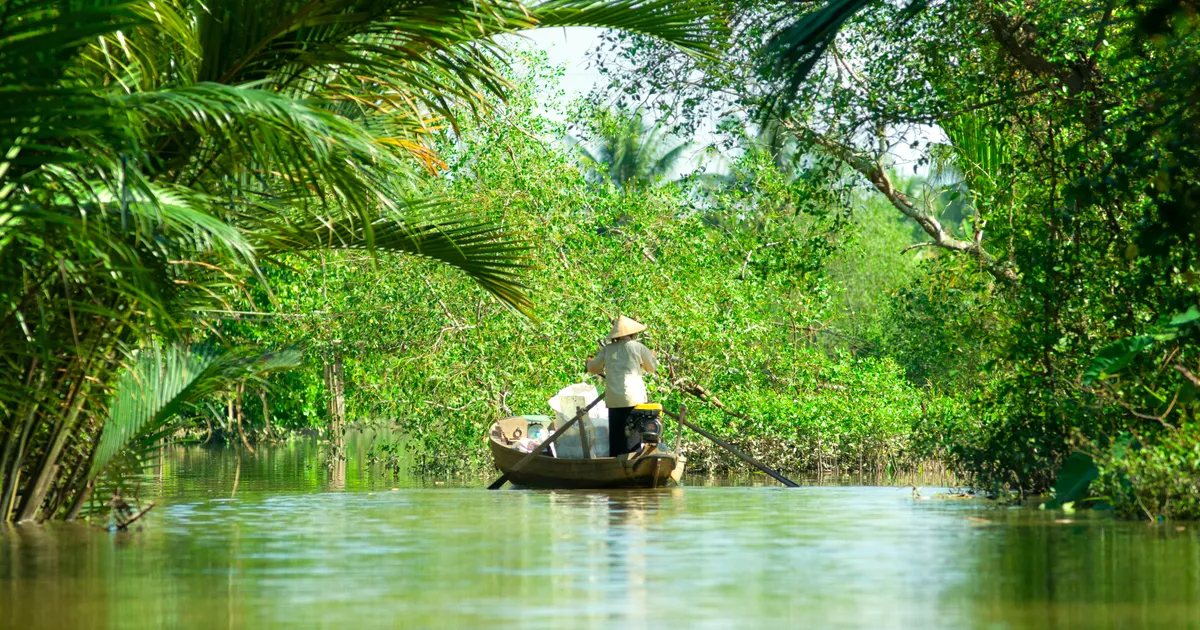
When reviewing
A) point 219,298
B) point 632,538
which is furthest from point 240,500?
point 632,538

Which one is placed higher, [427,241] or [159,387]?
[427,241]

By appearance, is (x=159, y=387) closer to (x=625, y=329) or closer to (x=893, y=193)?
(x=625, y=329)

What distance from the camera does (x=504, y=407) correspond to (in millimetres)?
27203

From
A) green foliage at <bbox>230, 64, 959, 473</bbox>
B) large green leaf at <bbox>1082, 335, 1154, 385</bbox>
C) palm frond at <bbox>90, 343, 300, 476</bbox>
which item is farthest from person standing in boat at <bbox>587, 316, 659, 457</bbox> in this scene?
palm frond at <bbox>90, 343, 300, 476</bbox>

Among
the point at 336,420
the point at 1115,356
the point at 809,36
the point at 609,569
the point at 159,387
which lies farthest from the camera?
the point at 336,420

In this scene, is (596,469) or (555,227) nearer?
(596,469)

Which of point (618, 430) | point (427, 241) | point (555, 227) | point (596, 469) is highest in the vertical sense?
point (555, 227)

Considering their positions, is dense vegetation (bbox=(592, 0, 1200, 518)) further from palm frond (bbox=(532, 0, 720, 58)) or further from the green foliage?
the green foliage

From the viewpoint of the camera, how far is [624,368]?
19484mm

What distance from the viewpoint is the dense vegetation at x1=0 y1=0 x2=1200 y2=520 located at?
9555 millimetres

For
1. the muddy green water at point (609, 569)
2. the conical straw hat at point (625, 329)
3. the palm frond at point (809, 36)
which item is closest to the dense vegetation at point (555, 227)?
the palm frond at point (809, 36)

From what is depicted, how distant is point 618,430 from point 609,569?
35.2 ft

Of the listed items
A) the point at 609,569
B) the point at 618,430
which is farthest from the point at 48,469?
the point at 618,430

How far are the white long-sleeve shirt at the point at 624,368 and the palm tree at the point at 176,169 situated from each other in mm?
6814
